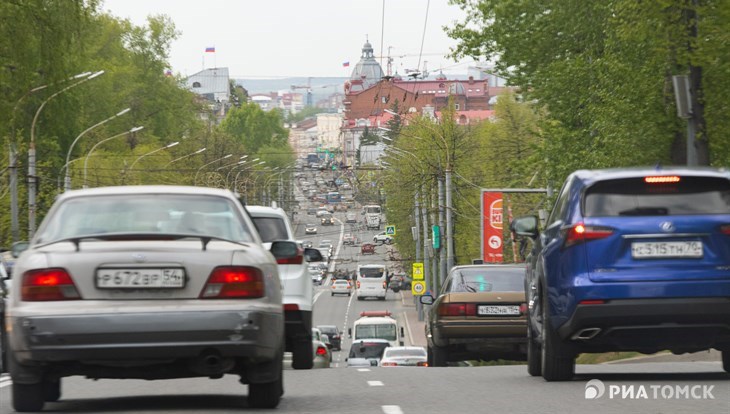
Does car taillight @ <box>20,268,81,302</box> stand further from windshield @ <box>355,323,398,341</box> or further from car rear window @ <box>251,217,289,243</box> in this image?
windshield @ <box>355,323,398,341</box>

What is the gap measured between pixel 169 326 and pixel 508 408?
2.61 m

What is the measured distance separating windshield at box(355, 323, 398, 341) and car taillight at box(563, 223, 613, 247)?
55903 millimetres

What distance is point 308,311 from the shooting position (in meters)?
18.4

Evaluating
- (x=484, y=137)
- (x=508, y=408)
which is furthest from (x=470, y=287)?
(x=484, y=137)

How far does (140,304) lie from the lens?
1047 cm

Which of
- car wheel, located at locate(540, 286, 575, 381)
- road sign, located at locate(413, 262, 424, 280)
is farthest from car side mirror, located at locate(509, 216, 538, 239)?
road sign, located at locate(413, 262, 424, 280)

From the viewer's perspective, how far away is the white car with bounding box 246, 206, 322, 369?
18.2m

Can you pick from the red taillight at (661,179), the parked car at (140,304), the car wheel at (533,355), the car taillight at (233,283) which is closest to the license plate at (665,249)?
the red taillight at (661,179)

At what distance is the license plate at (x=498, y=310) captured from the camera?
20.7m

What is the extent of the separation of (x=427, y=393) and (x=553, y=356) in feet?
3.85

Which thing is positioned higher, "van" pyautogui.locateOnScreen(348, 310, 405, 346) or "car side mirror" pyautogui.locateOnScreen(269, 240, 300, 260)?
"car side mirror" pyautogui.locateOnScreen(269, 240, 300, 260)

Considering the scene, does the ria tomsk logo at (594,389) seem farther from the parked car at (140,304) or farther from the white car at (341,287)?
the white car at (341,287)

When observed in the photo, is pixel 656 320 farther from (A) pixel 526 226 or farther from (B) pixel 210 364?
(B) pixel 210 364

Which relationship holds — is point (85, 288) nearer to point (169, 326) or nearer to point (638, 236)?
point (169, 326)
